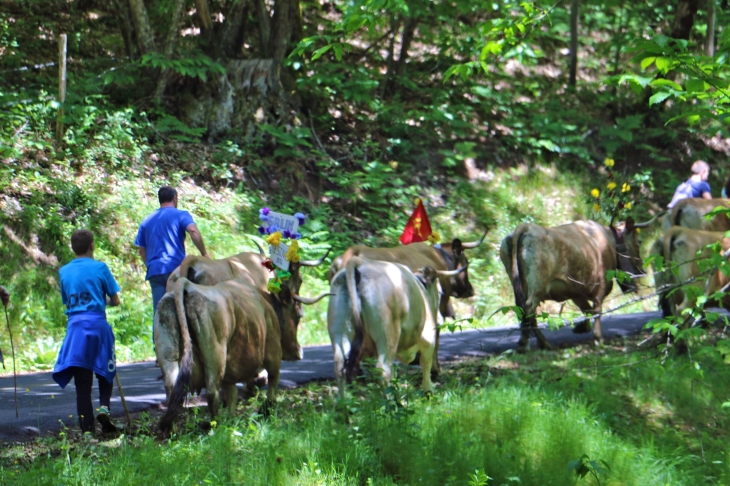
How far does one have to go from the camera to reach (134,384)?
945 centimetres

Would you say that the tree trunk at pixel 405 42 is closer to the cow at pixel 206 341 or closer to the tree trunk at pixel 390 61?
the tree trunk at pixel 390 61

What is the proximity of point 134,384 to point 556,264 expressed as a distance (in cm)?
589

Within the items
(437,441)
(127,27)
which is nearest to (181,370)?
(437,441)

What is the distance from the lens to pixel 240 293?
7.81 m

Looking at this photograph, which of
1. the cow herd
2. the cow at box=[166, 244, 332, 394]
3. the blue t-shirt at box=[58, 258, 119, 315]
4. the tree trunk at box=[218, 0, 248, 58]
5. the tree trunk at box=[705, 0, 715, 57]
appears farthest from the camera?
the tree trunk at box=[705, 0, 715, 57]

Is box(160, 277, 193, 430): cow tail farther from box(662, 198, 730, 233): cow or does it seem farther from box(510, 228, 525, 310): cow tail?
box(662, 198, 730, 233): cow

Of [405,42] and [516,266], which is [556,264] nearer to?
[516,266]

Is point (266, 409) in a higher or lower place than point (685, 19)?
lower

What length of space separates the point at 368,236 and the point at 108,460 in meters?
11.4

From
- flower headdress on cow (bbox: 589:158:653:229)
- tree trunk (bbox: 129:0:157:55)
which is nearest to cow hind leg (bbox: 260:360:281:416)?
flower headdress on cow (bbox: 589:158:653:229)

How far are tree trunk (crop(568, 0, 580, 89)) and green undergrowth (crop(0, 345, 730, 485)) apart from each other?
14499 millimetres

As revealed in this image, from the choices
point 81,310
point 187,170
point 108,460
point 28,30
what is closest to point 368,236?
point 187,170

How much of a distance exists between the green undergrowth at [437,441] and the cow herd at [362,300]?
420mm

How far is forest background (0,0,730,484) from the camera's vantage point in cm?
678
